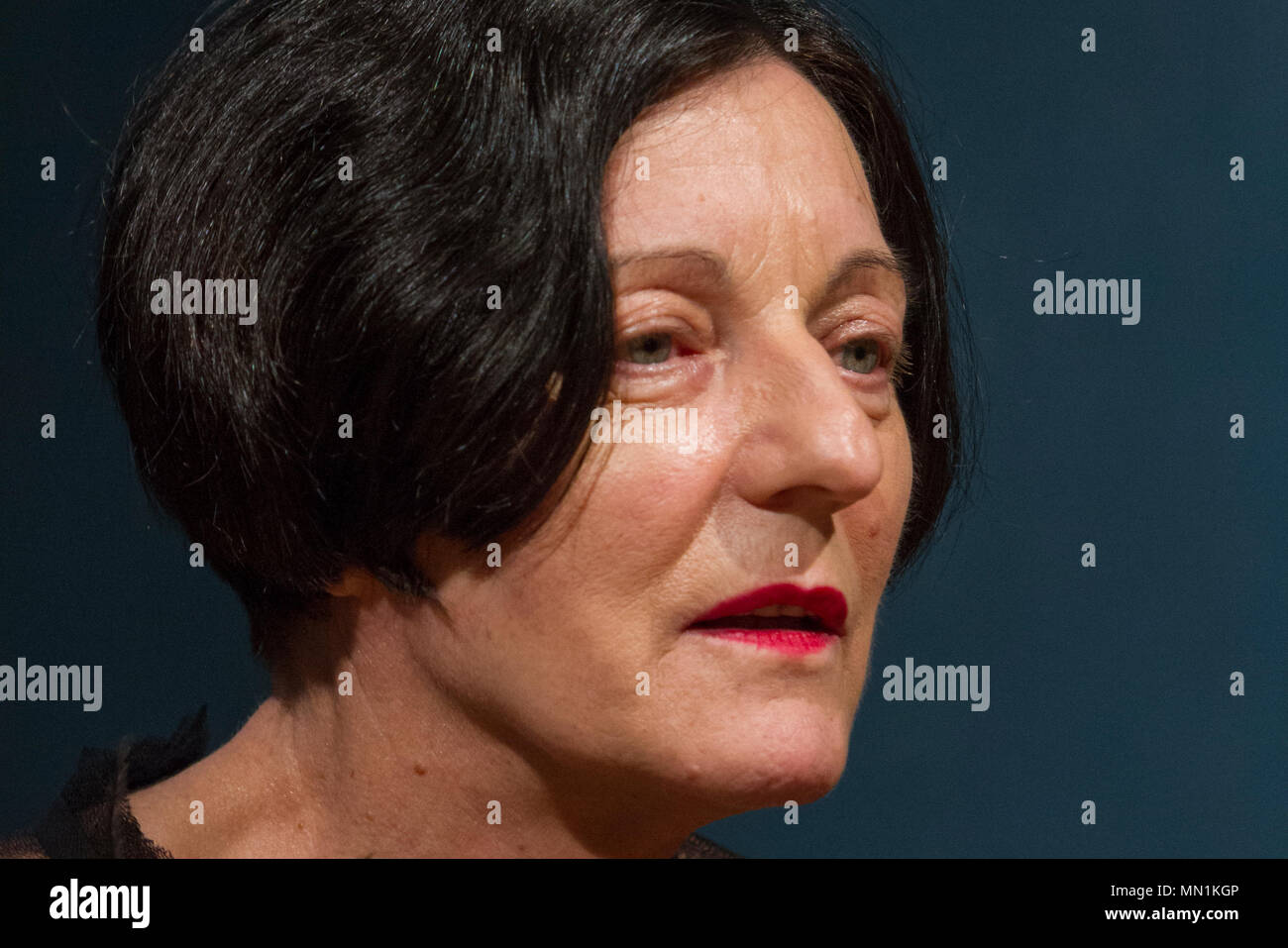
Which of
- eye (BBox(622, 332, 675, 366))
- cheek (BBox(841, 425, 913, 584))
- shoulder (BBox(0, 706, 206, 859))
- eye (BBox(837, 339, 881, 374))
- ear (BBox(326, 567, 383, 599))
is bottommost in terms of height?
shoulder (BBox(0, 706, 206, 859))

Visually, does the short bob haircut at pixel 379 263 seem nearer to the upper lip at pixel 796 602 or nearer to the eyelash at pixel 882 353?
the eyelash at pixel 882 353

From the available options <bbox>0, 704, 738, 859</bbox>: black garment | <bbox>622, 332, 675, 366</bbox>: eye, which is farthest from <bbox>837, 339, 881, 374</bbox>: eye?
<bbox>0, 704, 738, 859</bbox>: black garment

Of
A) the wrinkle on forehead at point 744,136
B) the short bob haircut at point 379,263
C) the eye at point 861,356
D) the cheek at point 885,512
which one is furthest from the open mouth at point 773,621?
Result: the wrinkle on forehead at point 744,136

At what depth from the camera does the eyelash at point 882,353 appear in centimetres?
192

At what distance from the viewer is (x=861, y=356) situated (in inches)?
84.2

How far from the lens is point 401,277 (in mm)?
1916

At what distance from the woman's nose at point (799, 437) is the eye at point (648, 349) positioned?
90 mm

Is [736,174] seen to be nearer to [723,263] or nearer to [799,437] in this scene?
[723,263]

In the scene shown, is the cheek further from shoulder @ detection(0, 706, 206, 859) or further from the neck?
shoulder @ detection(0, 706, 206, 859)

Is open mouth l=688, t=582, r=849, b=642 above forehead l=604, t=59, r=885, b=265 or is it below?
below

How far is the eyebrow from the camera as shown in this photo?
6.22 feet

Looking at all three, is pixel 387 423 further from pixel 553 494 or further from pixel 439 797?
pixel 439 797

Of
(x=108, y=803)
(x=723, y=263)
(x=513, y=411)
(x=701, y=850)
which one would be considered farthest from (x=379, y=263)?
(x=701, y=850)
